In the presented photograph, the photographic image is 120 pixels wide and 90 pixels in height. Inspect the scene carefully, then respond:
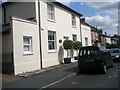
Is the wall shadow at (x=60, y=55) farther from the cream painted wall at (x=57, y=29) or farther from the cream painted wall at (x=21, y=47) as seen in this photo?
the cream painted wall at (x=21, y=47)

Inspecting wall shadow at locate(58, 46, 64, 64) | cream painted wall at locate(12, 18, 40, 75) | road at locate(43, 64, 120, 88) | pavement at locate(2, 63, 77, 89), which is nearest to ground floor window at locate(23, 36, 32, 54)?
cream painted wall at locate(12, 18, 40, 75)

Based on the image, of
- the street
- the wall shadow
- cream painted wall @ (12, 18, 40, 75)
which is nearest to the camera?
the street

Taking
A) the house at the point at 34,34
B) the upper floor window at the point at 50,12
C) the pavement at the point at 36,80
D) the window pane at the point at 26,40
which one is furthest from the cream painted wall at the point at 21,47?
the upper floor window at the point at 50,12

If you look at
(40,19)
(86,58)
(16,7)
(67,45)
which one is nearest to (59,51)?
(67,45)

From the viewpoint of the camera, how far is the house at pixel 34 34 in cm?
1386

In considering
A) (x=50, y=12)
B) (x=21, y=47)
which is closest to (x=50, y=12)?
(x=50, y=12)

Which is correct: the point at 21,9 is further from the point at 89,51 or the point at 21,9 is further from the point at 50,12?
the point at 89,51

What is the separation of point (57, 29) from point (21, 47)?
662cm

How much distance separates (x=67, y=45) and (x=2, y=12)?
26.1 ft

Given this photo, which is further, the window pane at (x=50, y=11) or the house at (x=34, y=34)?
the window pane at (x=50, y=11)

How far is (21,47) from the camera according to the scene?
1428cm

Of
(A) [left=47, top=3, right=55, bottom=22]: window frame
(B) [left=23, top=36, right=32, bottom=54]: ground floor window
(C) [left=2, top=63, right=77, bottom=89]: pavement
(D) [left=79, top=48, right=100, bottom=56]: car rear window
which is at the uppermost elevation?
(A) [left=47, top=3, right=55, bottom=22]: window frame

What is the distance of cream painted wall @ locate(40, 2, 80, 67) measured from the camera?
17.5m

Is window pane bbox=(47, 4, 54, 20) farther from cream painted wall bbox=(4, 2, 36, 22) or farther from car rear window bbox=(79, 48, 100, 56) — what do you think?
car rear window bbox=(79, 48, 100, 56)
